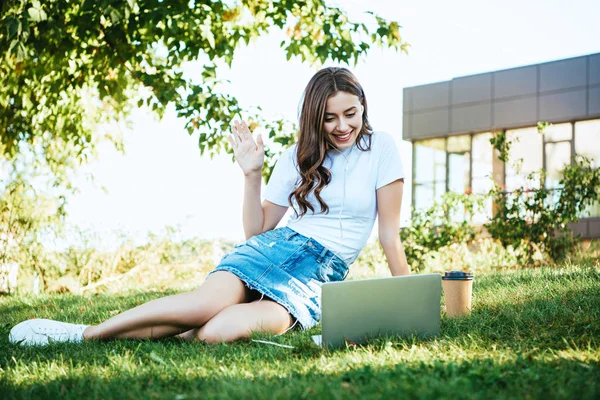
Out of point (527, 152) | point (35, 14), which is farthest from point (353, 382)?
point (527, 152)

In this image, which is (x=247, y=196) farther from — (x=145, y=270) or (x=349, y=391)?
(x=145, y=270)

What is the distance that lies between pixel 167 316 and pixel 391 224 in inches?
48.1

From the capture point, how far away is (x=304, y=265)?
3.34 m

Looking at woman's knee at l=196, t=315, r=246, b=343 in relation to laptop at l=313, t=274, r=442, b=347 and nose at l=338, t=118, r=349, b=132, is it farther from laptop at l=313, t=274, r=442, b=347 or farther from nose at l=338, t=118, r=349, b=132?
nose at l=338, t=118, r=349, b=132

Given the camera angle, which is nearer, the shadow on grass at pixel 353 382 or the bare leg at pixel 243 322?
the shadow on grass at pixel 353 382

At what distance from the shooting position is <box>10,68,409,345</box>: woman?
3166 mm

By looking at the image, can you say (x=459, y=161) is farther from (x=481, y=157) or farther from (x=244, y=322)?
(x=244, y=322)

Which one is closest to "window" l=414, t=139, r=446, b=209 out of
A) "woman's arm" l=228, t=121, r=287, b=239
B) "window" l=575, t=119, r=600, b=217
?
"window" l=575, t=119, r=600, b=217

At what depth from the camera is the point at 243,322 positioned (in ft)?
9.87

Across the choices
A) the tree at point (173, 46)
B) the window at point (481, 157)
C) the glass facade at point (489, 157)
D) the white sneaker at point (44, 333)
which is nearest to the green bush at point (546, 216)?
the tree at point (173, 46)

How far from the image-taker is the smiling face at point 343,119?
3.34m

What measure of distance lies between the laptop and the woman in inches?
21.0

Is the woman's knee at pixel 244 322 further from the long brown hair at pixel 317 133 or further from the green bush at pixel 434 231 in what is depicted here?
the green bush at pixel 434 231

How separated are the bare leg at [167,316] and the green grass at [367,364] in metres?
0.09
